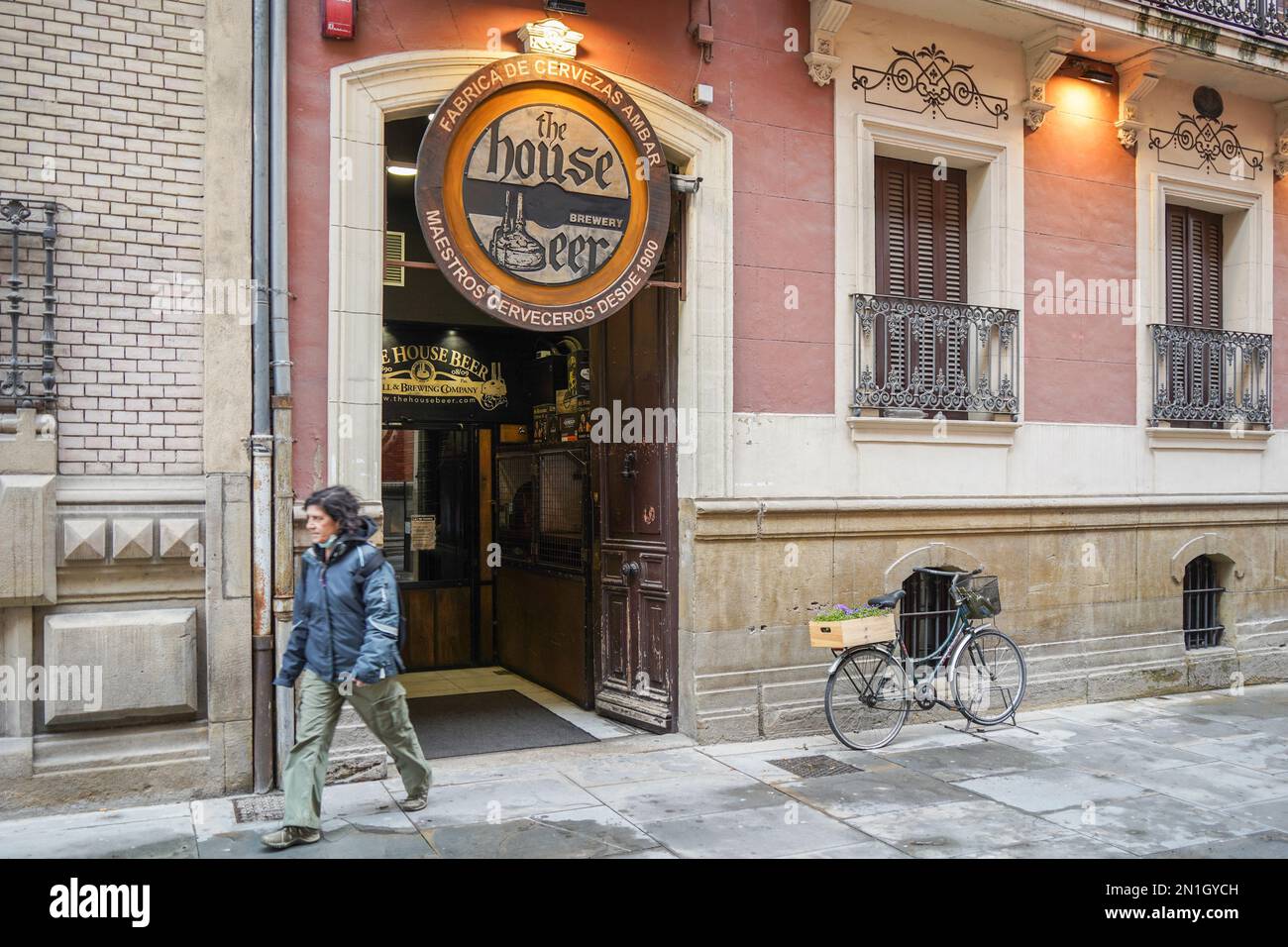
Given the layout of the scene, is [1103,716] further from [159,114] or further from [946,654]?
[159,114]

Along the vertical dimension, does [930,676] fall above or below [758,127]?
below

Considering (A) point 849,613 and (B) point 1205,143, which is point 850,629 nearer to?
(A) point 849,613

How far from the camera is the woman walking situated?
5.82m

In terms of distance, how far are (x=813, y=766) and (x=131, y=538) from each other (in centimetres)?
500

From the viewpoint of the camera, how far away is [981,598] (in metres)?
8.70

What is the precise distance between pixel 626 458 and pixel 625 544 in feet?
2.47

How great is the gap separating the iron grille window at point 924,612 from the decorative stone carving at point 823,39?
453cm

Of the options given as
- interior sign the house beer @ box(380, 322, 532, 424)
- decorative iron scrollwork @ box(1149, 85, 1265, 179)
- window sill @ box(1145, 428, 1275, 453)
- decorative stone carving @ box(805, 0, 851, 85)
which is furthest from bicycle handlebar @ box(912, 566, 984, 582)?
decorative iron scrollwork @ box(1149, 85, 1265, 179)

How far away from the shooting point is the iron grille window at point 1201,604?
11.1m

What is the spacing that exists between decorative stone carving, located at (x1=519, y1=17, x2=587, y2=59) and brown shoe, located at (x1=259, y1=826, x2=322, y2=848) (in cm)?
557

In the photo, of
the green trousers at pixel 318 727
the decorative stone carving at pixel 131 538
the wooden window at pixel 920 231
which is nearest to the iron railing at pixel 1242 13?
the wooden window at pixel 920 231

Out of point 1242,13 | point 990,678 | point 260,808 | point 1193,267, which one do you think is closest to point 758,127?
point 990,678

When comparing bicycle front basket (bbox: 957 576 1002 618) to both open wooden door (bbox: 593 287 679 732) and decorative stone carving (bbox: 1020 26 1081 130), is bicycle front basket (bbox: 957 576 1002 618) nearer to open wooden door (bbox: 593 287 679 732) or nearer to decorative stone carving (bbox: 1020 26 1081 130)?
open wooden door (bbox: 593 287 679 732)

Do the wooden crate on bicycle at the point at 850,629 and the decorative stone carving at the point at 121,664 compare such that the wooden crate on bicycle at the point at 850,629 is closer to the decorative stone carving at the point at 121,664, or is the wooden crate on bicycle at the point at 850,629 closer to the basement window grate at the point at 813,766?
the basement window grate at the point at 813,766
